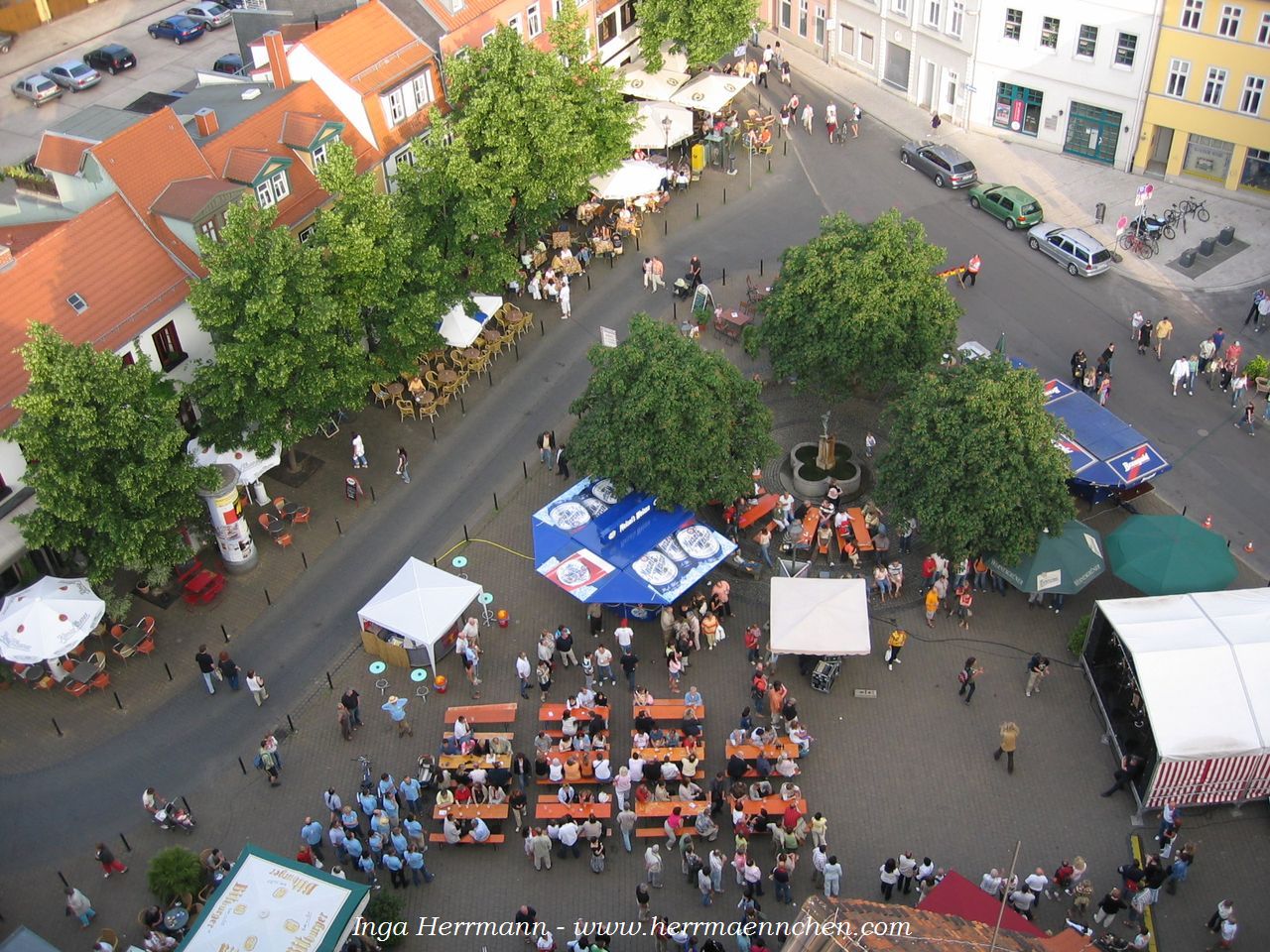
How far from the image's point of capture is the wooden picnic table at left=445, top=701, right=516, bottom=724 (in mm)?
32312

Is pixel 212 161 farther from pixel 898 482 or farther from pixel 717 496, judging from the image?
pixel 898 482

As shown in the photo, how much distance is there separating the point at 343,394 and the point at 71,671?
10.6m

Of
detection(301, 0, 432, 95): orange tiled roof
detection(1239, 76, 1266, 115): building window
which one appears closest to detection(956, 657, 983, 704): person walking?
detection(301, 0, 432, 95): orange tiled roof

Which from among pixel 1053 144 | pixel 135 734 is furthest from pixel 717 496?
pixel 1053 144

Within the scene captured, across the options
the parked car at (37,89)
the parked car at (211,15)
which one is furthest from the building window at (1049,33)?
the parked car at (37,89)

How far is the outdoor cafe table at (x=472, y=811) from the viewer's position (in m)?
29.9

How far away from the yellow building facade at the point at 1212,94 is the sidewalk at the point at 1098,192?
1019 millimetres

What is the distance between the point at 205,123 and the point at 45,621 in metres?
17.8

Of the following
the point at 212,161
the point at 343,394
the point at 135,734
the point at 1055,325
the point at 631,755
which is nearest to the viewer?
the point at 631,755

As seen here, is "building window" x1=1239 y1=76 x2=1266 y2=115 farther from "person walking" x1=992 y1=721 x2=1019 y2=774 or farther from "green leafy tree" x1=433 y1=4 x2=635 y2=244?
"person walking" x1=992 y1=721 x2=1019 y2=774

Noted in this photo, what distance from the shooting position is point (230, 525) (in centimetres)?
3675

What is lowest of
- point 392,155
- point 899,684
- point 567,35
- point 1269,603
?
point 899,684

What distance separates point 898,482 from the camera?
34.8m

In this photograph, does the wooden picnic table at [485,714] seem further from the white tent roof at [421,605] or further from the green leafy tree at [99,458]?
the green leafy tree at [99,458]
